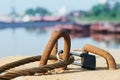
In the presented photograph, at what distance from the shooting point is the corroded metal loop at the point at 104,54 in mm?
3044

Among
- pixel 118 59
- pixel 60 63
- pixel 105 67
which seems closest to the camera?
pixel 60 63

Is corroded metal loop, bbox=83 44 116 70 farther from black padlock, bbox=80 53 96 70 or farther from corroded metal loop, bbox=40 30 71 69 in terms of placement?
corroded metal loop, bbox=40 30 71 69

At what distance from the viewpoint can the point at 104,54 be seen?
3.10 metres

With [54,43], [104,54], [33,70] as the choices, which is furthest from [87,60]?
[33,70]

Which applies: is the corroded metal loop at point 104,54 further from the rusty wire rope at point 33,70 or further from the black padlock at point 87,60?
the rusty wire rope at point 33,70

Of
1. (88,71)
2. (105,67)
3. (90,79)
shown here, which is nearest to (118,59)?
(105,67)

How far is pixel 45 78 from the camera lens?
2.72 metres

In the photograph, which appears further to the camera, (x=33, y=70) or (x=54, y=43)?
(x=54, y=43)

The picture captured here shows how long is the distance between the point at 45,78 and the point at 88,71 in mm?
353

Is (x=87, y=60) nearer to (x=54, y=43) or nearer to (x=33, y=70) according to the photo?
(x=54, y=43)

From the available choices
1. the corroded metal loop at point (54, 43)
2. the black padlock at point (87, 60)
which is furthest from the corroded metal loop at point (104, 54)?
the corroded metal loop at point (54, 43)

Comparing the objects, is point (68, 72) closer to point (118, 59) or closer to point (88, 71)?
point (88, 71)

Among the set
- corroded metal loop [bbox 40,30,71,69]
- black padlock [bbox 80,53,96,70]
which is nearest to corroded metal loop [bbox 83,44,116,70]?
black padlock [bbox 80,53,96,70]

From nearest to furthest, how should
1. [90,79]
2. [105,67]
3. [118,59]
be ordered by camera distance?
[90,79], [105,67], [118,59]
